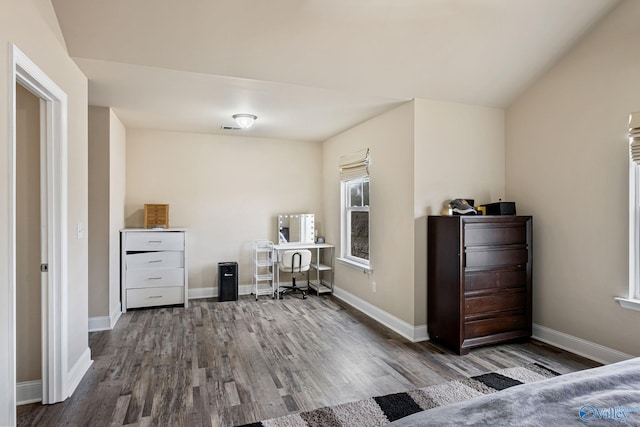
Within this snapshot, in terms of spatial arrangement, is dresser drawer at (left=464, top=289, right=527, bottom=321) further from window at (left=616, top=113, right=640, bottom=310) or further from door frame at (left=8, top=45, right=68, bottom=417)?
door frame at (left=8, top=45, right=68, bottom=417)

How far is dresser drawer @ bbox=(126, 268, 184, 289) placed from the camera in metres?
4.56

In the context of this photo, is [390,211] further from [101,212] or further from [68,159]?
[101,212]

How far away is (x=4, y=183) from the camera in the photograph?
5.56ft

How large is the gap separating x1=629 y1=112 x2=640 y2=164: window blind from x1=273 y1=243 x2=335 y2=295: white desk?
11.9 ft

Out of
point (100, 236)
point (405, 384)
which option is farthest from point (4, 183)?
point (405, 384)

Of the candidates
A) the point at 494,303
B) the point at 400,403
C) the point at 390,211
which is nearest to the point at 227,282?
the point at 390,211

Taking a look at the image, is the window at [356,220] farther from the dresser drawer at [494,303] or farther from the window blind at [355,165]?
the dresser drawer at [494,303]

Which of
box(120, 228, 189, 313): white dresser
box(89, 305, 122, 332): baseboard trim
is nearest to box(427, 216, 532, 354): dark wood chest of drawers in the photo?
box(120, 228, 189, 313): white dresser

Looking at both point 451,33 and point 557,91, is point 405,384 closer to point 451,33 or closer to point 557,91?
point 451,33

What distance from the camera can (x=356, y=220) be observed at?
503 cm

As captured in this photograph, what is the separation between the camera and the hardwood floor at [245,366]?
233 cm

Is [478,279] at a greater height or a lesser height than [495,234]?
lesser

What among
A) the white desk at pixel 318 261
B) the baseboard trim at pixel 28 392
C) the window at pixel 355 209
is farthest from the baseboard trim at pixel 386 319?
the baseboard trim at pixel 28 392

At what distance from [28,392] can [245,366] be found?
145 cm
